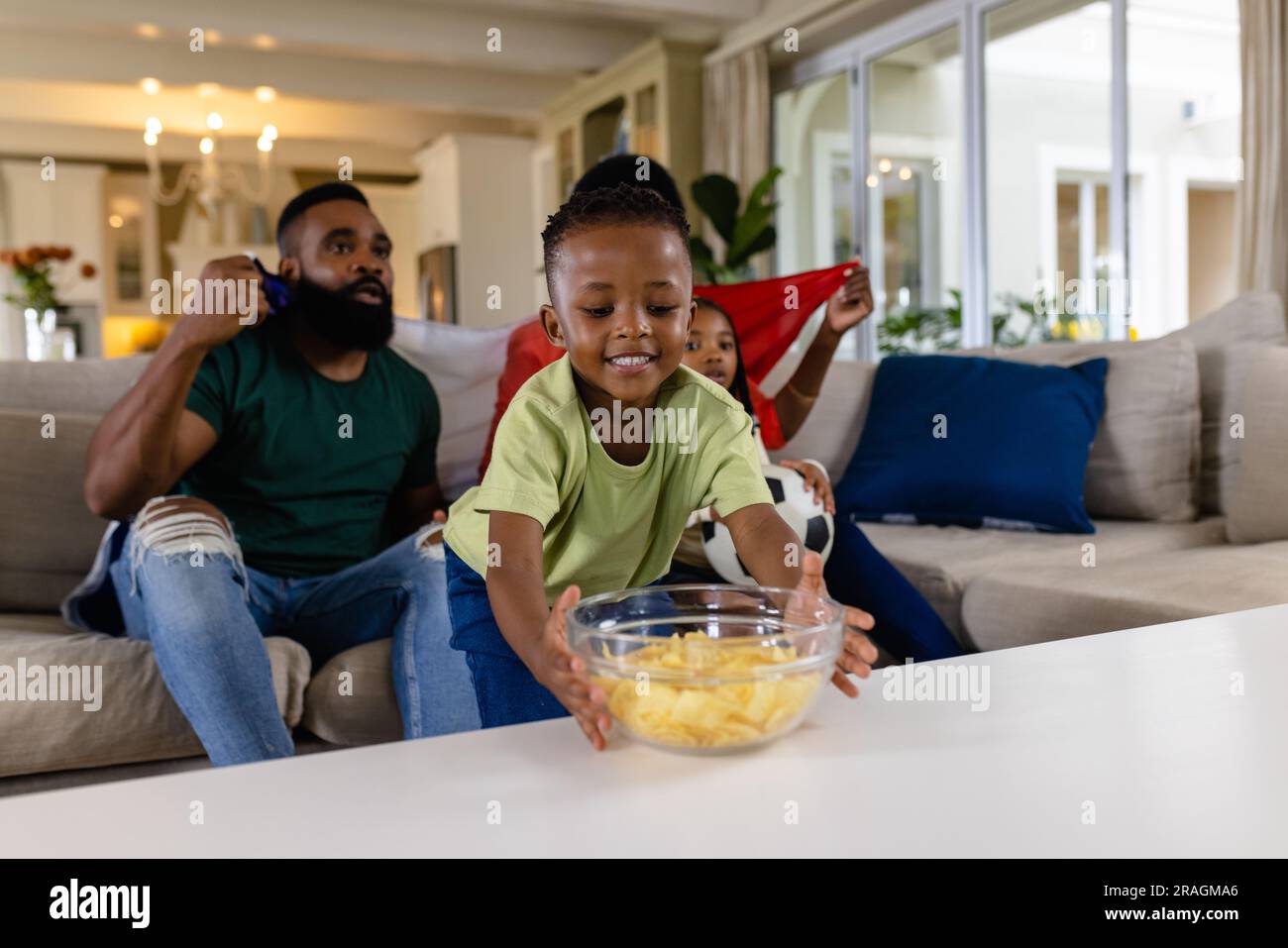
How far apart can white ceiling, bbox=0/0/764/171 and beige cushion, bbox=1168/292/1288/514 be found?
3771mm

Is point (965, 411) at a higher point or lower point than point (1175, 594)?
higher

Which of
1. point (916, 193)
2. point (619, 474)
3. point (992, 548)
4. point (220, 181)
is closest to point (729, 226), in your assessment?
point (916, 193)

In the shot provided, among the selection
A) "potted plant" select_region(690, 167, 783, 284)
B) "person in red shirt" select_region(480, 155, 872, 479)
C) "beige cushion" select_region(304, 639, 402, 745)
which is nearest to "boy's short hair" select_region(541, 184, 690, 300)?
"person in red shirt" select_region(480, 155, 872, 479)

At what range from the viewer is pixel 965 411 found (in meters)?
2.31

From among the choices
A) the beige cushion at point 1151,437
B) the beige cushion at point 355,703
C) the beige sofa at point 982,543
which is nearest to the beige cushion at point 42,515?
the beige sofa at point 982,543

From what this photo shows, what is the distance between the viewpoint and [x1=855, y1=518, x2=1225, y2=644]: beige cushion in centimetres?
186

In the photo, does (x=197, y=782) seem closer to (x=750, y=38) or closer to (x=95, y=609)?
(x=95, y=609)

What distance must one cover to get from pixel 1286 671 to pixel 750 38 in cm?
542

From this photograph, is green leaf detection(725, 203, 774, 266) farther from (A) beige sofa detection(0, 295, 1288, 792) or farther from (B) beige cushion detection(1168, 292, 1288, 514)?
(B) beige cushion detection(1168, 292, 1288, 514)

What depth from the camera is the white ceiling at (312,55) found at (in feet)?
17.8

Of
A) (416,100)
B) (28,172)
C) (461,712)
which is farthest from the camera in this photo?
(28,172)

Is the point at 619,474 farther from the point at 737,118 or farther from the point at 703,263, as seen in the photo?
the point at 737,118

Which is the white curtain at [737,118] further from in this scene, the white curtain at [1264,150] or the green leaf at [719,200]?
the white curtain at [1264,150]

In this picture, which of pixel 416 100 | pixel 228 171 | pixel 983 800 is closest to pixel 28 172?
pixel 228 171
